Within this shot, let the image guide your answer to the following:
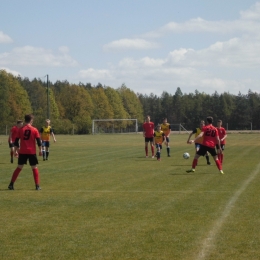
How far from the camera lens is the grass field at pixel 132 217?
7819 mm

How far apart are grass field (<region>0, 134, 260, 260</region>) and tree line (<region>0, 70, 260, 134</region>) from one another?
7146cm

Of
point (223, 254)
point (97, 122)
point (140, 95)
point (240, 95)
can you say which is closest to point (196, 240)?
point (223, 254)

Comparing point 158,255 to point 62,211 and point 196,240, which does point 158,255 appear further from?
point 62,211

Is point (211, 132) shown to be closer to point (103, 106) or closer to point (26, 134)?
point (26, 134)

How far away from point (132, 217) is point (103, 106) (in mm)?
118412

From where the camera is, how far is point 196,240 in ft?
27.5

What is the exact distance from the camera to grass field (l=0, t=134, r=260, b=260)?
7.82 meters

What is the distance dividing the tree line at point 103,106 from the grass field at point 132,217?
7146 cm

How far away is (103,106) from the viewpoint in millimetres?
128500

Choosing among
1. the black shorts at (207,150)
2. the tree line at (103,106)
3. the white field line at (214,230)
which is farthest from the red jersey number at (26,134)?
the tree line at (103,106)

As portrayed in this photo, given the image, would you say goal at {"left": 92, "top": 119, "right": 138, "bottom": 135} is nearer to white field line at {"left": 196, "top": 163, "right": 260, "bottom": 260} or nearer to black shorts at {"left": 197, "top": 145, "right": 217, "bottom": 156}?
black shorts at {"left": 197, "top": 145, "right": 217, "bottom": 156}

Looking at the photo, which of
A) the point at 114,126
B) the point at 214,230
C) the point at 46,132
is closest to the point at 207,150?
the point at 214,230

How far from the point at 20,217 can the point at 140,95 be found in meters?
182

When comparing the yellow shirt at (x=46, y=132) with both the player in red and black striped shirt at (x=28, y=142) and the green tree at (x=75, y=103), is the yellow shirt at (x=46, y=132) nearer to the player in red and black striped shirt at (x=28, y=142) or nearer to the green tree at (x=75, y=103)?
the player in red and black striped shirt at (x=28, y=142)
